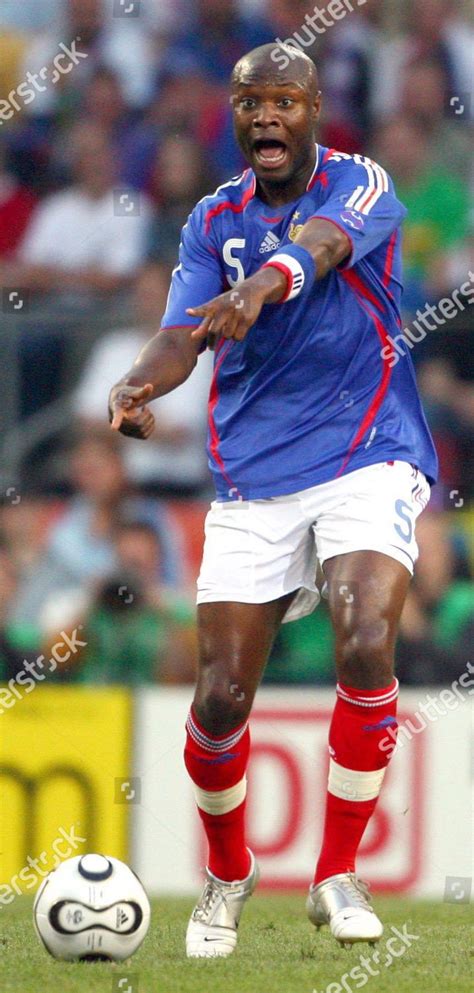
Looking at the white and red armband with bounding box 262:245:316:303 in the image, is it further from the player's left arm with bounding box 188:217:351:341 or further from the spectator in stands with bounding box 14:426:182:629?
the spectator in stands with bounding box 14:426:182:629

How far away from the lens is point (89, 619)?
8.11 meters

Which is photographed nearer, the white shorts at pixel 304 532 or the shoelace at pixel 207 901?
the white shorts at pixel 304 532

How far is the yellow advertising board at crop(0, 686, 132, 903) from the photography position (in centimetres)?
758

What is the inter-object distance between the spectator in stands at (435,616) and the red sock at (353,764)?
2916mm

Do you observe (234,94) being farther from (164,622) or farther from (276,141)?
(164,622)

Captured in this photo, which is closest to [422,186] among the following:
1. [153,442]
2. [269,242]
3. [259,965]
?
[153,442]

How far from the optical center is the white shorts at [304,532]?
4867 millimetres

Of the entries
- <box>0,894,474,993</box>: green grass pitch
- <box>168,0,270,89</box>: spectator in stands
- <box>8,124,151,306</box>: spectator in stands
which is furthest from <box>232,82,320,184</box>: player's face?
<box>168,0,270,89</box>: spectator in stands

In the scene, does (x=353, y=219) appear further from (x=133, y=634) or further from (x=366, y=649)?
(x=133, y=634)

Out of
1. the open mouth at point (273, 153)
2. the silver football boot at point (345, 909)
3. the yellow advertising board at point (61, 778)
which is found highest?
the open mouth at point (273, 153)

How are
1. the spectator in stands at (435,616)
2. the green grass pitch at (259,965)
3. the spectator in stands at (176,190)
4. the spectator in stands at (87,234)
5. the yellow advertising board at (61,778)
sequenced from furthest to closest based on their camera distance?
the spectator in stands at (176,190)
the spectator in stands at (87,234)
the spectator in stands at (435,616)
the yellow advertising board at (61,778)
the green grass pitch at (259,965)

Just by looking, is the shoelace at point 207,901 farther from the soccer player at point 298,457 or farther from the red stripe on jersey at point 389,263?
the red stripe on jersey at point 389,263

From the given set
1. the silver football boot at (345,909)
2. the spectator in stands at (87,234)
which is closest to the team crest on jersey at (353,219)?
the silver football boot at (345,909)

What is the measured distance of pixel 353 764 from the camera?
4.86m
